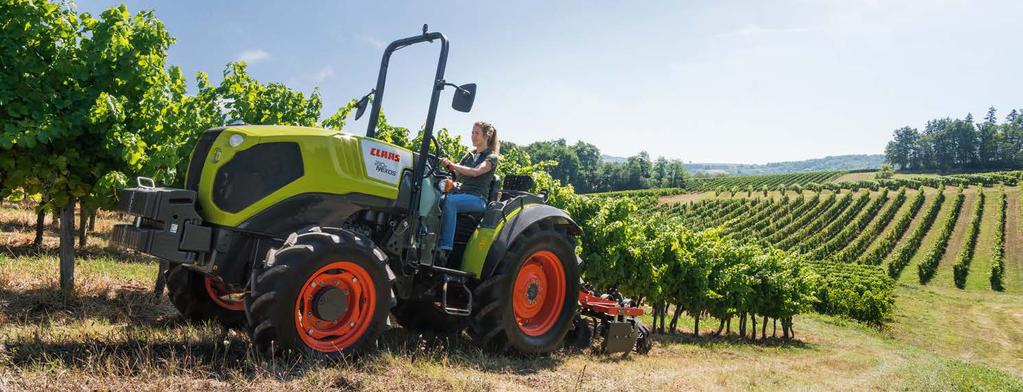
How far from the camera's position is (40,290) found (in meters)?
8.60

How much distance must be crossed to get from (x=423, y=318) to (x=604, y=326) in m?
2.54

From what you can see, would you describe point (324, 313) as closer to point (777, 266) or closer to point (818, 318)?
point (777, 266)

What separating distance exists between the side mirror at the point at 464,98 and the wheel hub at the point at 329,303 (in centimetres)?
178

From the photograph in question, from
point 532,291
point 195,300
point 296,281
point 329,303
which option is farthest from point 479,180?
point 195,300

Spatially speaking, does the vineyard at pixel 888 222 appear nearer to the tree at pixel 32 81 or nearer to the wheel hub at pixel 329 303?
the tree at pixel 32 81

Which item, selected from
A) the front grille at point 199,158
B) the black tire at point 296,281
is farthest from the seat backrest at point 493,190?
the front grille at point 199,158

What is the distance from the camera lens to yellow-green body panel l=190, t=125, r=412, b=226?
5.16 meters

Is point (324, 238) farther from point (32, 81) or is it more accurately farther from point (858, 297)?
point (858, 297)

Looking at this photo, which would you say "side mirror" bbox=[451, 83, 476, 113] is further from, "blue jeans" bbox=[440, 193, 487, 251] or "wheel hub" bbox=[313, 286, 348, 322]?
"wheel hub" bbox=[313, 286, 348, 322]

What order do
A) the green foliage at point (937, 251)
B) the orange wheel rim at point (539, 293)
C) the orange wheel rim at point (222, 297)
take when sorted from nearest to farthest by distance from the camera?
the orange wheel rim at point (222, 297) < the orange wheel rim at point (539, 293) < the green foliage at point (937, 251)

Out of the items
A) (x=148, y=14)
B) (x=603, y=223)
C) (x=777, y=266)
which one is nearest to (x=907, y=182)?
(x=777, y=266)

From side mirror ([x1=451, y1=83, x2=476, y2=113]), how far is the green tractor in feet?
0.04

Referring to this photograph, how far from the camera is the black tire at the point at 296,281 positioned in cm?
462

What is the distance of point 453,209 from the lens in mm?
6422
